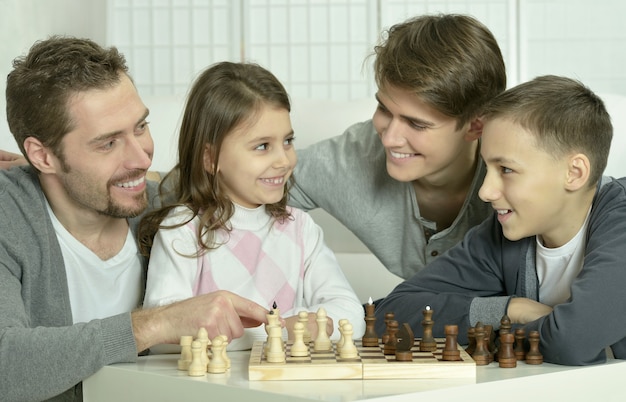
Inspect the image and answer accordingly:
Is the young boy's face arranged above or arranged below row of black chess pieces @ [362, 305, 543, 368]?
above

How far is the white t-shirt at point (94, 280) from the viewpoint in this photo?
2102mm

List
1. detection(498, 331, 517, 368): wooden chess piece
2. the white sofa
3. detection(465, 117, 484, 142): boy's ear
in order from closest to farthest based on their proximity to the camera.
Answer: detection(498, 331, 517, 368): wooden chess piece
detection(465, 117, 484, 142): boy's ear
the white sofa

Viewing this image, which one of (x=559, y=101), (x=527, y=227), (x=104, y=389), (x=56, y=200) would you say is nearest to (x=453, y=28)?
(x=559, y=101)

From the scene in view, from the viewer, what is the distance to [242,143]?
83.9 inches

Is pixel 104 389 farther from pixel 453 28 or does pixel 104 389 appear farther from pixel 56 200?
pixel 453 28

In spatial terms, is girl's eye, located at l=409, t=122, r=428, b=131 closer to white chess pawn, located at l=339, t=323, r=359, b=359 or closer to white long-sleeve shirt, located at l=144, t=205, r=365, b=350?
white long-sleeve shirt, located at l=144, t=205, r=365, b=350

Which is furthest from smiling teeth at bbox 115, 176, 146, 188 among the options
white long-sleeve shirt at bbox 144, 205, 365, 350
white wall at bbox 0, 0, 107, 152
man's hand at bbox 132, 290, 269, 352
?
white wall at bbox 0, 0, 107, 152

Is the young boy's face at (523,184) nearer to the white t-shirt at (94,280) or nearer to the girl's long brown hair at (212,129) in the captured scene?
the girl's long brown hair at (212,129)

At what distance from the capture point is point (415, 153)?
7.67 feet

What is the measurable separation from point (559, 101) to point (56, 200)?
3.79ft

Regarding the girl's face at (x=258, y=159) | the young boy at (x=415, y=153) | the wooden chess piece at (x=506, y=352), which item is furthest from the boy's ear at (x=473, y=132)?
the wooden chess piece at (x=506, y=352)

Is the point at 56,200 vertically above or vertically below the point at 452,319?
above

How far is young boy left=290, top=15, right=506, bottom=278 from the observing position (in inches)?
89.5

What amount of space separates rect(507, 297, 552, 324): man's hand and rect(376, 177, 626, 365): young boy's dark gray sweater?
0.02 metres
